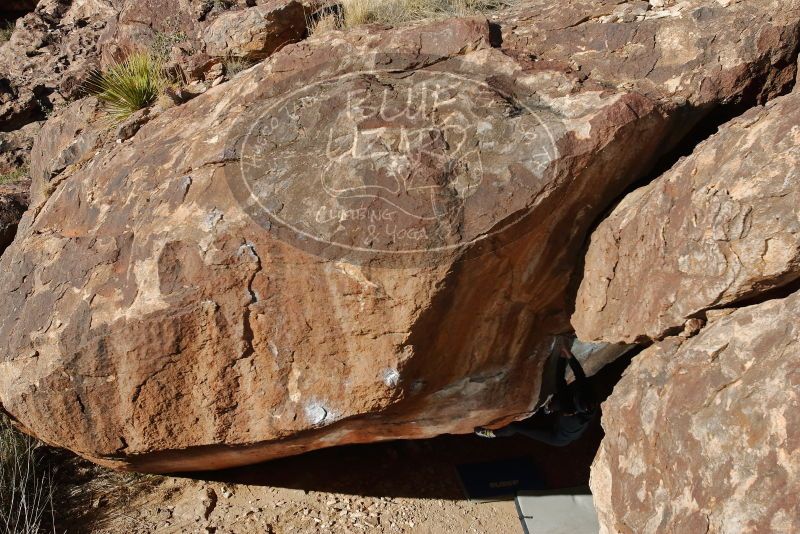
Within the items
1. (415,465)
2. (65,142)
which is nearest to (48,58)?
(65,142)

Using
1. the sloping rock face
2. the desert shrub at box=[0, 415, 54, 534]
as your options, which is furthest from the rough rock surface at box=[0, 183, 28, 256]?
the desert shrub at box=[0, 415, 54, 534]

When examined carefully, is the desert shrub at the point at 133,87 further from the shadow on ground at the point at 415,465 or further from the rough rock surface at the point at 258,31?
the shadow on ground at the point at 415,465

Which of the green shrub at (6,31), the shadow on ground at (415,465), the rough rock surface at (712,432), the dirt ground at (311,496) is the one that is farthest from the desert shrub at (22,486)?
the green shrub at (6,31)

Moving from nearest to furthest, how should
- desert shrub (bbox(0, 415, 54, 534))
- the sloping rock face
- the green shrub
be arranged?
the sloping rock face → desert shrub (bbox(0, 415, 54, 534)) → the green shrub

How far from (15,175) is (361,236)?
13.1 feet

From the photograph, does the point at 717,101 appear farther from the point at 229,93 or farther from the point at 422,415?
the point at 229,93

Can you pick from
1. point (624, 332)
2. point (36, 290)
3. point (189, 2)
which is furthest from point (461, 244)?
point (189, 2)

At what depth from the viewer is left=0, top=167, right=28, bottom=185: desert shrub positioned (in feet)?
18.1

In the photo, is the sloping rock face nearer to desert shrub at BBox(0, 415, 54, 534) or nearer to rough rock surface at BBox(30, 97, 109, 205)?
desert shrub at BBox(0, 415, 54, 534)

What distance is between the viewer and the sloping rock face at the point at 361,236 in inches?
118

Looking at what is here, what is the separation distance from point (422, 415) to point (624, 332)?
1112mm

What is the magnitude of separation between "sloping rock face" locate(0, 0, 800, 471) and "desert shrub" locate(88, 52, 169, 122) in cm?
116

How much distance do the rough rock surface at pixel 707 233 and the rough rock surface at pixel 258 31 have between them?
2828mm

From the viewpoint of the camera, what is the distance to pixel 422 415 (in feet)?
11.8
